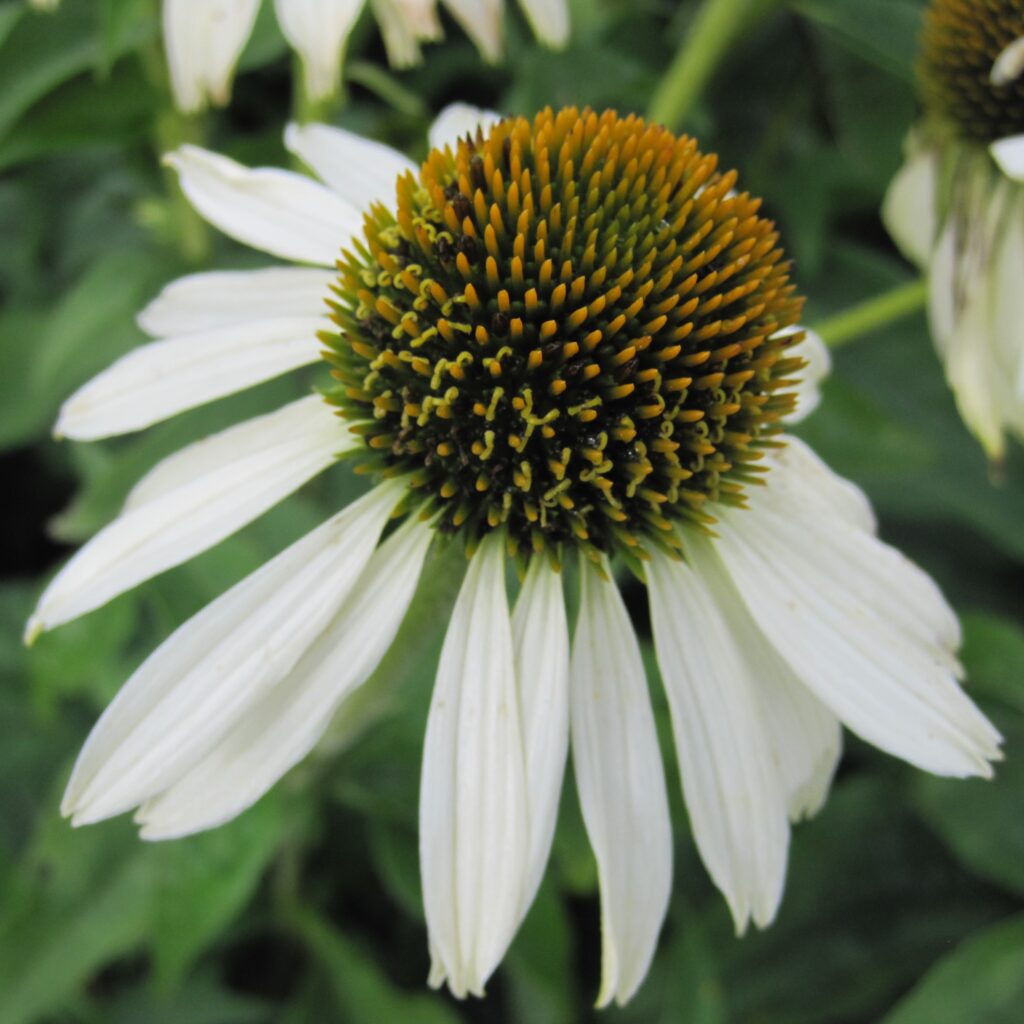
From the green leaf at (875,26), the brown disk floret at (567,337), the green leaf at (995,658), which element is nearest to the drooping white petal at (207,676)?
the brown disk floret at (567,337)

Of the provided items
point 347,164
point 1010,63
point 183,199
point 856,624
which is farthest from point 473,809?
point 183,199

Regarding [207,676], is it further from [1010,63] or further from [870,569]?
[1010,63]

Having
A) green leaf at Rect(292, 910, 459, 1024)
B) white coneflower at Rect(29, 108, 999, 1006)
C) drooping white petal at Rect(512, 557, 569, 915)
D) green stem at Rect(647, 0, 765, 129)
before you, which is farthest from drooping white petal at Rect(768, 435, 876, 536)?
green leaf at Rect(292, 910, 459, 1024)

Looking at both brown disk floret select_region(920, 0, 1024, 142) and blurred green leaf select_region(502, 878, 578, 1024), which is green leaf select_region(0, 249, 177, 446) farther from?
brown disk floret select_region(920, 0, 1024, 142)

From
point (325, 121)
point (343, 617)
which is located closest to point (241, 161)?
point (325, 121)

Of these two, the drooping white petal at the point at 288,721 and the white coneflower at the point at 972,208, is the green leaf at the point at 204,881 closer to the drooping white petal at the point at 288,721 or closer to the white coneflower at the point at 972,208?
the drooping white petal at the point at 288,721

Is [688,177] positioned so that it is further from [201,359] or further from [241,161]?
[241,161]

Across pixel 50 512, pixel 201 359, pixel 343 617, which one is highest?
pixel 201 359
